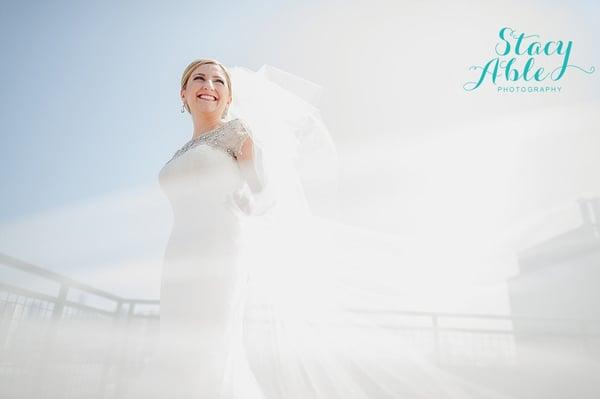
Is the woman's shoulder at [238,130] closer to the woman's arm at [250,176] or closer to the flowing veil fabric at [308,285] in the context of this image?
the woman's arm at [250,176]

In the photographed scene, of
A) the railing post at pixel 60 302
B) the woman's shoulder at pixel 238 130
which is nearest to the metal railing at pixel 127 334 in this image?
the railing post at pixel 60 302

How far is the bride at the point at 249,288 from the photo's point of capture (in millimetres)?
1540

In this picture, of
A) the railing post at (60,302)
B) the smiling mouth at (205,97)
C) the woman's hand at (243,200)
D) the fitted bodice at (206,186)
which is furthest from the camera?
the railing post at (60,302)

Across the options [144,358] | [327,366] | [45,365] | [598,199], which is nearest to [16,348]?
[45,365]

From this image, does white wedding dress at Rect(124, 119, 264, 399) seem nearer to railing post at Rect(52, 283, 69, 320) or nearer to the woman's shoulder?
the woman's shoulder

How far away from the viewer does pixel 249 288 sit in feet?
6.57

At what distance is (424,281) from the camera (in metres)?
2.67

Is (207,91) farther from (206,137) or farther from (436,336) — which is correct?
(436,336)

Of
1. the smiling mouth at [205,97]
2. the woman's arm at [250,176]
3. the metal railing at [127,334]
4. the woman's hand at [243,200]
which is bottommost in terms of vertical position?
the metal railing at [127,334]

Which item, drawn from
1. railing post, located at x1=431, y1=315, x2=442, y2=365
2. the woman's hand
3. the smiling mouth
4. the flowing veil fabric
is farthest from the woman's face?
railing post, located at x1=431, y1=315, x2=442, y2=365

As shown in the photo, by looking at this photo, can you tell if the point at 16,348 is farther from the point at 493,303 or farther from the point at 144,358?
Answer: the point at 493,303

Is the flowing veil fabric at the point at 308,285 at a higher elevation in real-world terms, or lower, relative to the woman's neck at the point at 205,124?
lower

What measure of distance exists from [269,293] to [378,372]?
2.39 ft

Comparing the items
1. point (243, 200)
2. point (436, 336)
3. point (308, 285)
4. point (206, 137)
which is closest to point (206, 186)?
point (243, 200)
